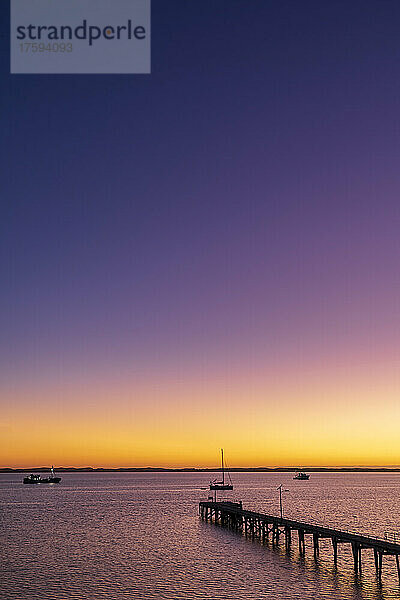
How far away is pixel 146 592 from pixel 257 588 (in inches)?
344

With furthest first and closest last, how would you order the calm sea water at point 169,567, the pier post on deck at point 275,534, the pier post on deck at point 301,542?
1. the pier post on deck at point 275,534
2. the pier post on deck at point 301,542
3. the calm sea water at point 169,567

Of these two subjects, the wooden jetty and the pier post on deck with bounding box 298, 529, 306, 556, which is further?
the pier post on deck with bounding box 298, 529, 306, 556

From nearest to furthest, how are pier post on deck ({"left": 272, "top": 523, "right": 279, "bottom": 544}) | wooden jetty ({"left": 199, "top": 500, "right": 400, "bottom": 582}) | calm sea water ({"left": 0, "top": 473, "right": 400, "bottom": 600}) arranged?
calm sea water ({"left": 0, "top": 473, "right": 400, "bottom": 600}) → wooden jetty ({"left": 199, "top": 500, "right": 400, "bottom": 582}) → pier post on deck ({"left": 272, "top": 523, "right": 279, "bottom": 544})

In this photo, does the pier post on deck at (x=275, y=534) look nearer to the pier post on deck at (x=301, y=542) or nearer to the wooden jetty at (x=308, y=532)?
the wooden jetty at (x=308, y=532)

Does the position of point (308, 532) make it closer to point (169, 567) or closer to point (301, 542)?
point (301, 542)

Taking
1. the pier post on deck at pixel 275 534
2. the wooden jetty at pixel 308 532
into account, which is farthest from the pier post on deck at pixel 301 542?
the pier post on deck at pixel 275 534

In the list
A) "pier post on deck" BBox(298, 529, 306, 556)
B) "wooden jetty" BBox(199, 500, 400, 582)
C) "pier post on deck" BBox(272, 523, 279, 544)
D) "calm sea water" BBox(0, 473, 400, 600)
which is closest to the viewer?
"calm sea water" BBox(0, 473, 400, 600)

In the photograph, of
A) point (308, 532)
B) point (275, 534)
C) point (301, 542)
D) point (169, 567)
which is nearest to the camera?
point (169, 567)

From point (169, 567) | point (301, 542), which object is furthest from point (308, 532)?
point (169, 567)

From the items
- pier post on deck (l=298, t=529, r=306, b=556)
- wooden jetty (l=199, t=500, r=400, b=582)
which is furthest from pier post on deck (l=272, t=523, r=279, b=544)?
pier post on deck (l=298, t=529, r=306, b=556)

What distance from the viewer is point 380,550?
172 feet

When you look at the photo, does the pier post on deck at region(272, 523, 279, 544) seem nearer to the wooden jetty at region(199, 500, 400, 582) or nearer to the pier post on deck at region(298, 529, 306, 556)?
the wooden jetty at region(199, 500, 400, 582)

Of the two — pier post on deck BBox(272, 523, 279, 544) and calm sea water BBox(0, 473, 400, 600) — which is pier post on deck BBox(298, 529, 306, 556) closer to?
calm sea water BBox(0, 473, 400, 600)

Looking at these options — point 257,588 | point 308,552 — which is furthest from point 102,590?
point 308,552
